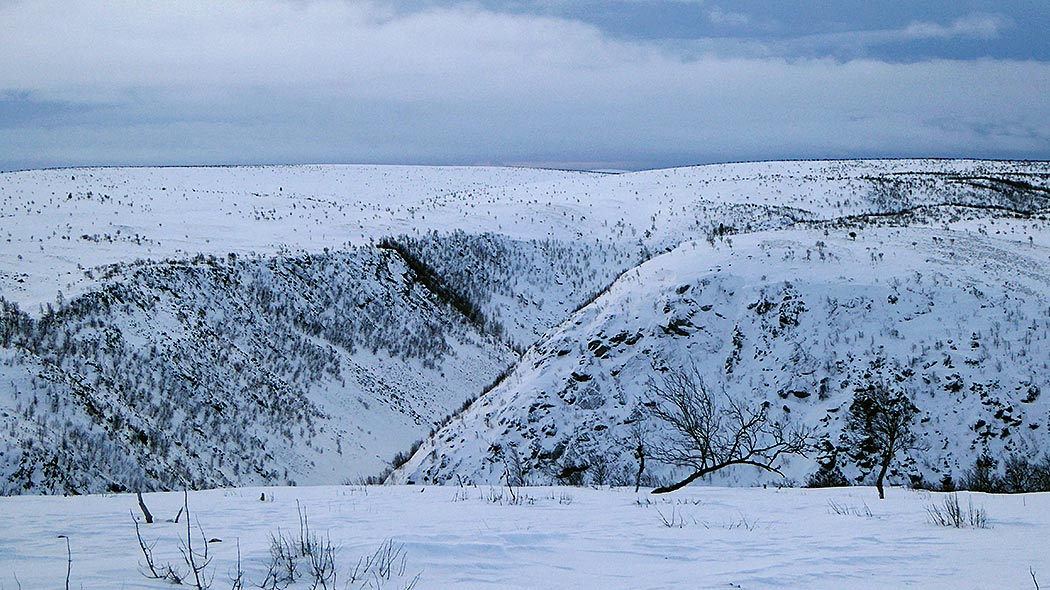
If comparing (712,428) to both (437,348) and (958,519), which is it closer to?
(958,519)

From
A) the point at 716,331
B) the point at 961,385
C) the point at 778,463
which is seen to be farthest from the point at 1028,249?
the point at 778,463

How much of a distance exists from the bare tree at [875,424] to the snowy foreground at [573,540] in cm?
567

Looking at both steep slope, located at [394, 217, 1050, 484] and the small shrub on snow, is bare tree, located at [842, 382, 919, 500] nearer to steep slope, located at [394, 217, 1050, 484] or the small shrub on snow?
steep slope, located at [394, 217, 1050, 484]

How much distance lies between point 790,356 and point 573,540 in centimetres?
1346

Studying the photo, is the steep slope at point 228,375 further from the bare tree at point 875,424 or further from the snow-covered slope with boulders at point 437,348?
the bare tree at point 875,424

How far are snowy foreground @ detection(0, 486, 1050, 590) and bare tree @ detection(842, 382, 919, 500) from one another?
18.6 feet

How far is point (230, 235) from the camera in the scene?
32.2 metres

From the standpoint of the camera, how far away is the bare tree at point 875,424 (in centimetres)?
1563

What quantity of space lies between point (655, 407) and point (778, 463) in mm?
3343

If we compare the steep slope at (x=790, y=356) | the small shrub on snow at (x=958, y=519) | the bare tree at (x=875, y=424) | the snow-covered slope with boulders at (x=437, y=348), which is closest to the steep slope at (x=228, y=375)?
the snow-covered slope with boulders at (x=437, y=348)

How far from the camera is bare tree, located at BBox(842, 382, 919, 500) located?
1563 cm

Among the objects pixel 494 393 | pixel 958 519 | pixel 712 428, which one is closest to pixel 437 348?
pixel 494 393

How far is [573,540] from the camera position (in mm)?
6820

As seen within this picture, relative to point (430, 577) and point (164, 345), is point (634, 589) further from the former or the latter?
point (164, 345)
